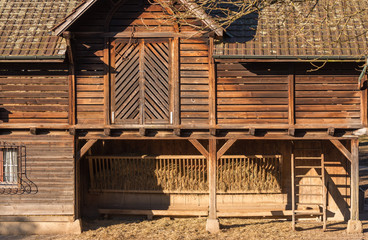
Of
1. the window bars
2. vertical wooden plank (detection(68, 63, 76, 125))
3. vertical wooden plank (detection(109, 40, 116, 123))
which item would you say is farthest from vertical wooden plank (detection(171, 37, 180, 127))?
the window bars

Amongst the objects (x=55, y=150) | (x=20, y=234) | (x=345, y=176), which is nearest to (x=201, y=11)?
(x=55, y=150)

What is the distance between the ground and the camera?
1390 cm

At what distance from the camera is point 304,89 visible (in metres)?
14.0

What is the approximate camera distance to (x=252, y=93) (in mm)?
14023

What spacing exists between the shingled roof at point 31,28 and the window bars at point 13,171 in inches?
A: 111

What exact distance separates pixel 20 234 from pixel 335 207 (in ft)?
32.3

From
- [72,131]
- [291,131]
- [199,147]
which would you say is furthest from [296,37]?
[72,131]

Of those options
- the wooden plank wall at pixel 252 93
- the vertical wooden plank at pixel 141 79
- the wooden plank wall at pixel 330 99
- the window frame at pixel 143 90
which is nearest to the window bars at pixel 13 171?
the window frame at pixel 143 90

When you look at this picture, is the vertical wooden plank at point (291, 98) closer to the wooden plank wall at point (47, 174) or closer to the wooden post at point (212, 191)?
the wooden post at point (212, 191)

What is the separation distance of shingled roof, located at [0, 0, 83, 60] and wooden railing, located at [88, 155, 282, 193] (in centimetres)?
391

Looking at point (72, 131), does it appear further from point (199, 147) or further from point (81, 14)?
point (199, 147)

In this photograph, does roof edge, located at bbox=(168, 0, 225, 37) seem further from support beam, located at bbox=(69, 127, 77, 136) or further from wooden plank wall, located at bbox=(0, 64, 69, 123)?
support beam, located at bbox=(69, 127, 77, 136)

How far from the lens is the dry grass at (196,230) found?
13886 millimetres

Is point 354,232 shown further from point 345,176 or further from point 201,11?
point 201,11
